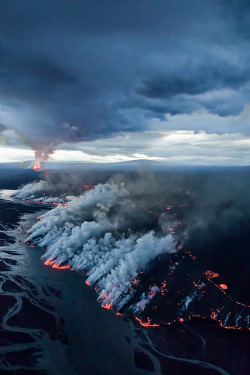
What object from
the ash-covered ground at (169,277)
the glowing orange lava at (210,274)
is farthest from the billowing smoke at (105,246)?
the glowing orange lava at (210,274)

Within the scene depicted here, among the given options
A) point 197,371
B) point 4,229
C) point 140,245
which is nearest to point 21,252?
point 4,229

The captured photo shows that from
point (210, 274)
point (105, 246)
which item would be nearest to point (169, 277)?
point (210, 274)

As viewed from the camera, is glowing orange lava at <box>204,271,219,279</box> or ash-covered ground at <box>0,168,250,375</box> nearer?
ash-covered ground at <box>0,168,250,375</box>

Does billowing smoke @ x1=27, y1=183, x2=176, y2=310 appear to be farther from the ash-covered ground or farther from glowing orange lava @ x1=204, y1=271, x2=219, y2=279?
glowing orange lava @ x1=204, y1=271, x2=219, y2=279

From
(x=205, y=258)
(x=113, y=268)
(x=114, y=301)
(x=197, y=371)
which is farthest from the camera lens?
(x=205, y=258)

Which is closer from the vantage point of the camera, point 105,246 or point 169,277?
point 169,277

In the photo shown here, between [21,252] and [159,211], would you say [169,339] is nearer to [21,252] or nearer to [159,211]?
[21,252]

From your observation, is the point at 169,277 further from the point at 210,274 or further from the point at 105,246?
the point at 105,246

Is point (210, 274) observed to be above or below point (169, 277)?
below

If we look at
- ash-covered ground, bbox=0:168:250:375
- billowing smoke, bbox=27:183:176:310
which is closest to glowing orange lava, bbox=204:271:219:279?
ash-covered ground, bbox=0:168:250:375
